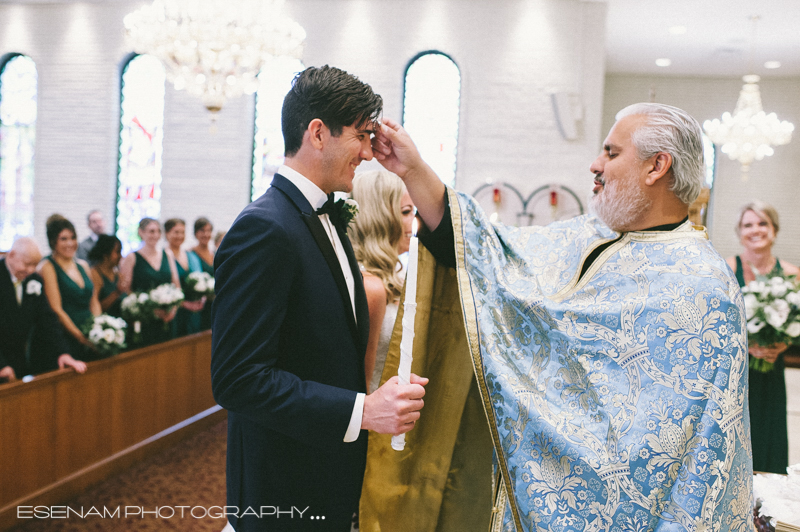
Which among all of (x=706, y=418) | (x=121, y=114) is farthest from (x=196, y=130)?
(x=706, y=418)

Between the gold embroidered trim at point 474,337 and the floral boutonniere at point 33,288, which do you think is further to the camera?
the floral boutonniere at point 33,288

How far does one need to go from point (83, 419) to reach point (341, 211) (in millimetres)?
3200

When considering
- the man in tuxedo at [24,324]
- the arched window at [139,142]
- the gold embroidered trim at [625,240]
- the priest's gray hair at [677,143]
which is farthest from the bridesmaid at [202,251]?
the priest's gray hair at [677,143]

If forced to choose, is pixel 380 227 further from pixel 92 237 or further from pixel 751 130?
pixel 751 130

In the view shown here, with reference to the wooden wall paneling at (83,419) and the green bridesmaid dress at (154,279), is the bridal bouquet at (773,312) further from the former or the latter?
the green bridesmaid dress at (154,279)

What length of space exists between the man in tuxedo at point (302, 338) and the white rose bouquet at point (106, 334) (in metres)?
2.98

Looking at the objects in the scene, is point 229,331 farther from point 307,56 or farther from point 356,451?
point 307,56

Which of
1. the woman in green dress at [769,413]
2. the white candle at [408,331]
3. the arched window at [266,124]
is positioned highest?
the arched window at [266,124]

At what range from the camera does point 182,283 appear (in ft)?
20.8

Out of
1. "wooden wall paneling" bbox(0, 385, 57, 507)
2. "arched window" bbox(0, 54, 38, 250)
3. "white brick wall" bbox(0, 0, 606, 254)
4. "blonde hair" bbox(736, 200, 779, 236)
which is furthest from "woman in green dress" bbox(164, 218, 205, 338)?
"arched window" bbox(0, 54, 38, 250)

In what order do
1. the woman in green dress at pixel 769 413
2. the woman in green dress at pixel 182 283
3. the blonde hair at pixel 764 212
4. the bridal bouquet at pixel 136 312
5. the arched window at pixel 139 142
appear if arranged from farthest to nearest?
the arched window at pixel 139 142 → the woman in green dress at pixel 182 283 → the bridal bouquet at pixel 136 312 → the blonde hair at pixel 764 212 → the woman in green dress at pixel 769 413

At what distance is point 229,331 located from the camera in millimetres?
1465

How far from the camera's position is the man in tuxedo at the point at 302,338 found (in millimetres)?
1460

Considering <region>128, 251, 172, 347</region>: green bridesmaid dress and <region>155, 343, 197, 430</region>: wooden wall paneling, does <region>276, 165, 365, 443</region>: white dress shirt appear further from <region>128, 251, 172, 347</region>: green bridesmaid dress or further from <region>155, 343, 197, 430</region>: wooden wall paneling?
<region>128, 251, 172, 347</region>: green bridesmaid dress
